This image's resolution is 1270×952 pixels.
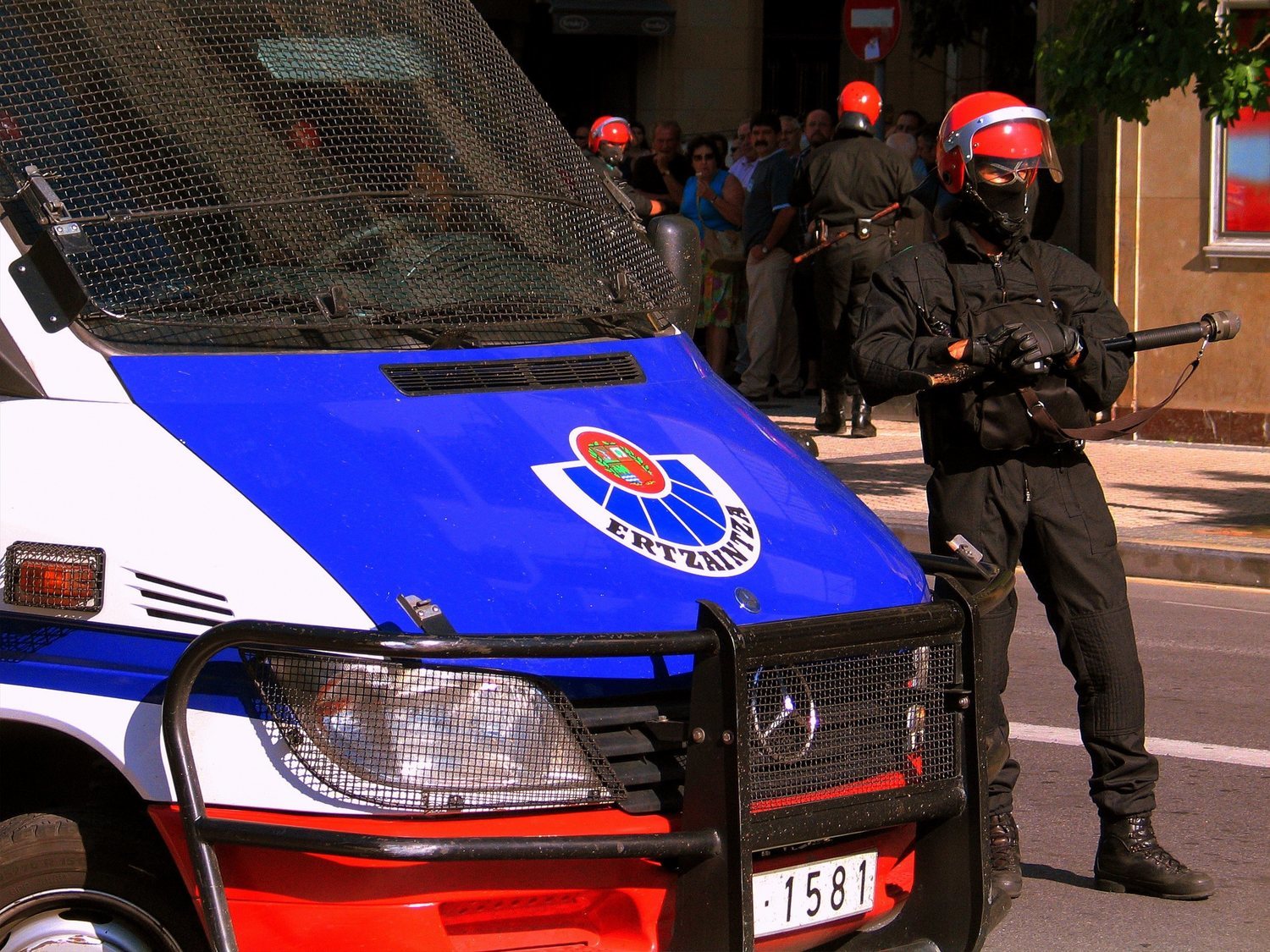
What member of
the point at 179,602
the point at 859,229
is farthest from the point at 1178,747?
the point at 859,229

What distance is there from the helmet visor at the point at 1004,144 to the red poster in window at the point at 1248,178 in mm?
8649

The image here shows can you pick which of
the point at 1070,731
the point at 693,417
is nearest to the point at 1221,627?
the point at 1070,731

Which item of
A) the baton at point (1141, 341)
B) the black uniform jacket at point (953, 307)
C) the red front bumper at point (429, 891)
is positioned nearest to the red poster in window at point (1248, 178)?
the baton at point (1141, 341)

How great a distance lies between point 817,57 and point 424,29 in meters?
20.2

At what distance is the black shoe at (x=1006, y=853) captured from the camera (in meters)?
4.73

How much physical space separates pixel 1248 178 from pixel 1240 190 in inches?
3.8

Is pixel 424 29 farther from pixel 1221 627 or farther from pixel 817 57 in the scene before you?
pixel 817 57

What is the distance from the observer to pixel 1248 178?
41.9ft

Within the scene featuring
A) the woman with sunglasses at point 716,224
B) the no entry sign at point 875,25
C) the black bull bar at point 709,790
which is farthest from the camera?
the woman with sunglasses at point 716,224

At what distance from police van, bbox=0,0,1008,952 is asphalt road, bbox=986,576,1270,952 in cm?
125

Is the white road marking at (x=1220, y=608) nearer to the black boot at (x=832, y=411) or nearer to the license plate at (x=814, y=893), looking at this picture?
the black boot at (x=832, y=411)

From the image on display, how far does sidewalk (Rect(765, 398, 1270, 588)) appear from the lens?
945 cm

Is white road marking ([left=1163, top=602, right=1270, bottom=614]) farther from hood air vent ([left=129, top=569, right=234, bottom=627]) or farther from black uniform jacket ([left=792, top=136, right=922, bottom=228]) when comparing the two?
hood air vent ([left=129, top=569, right=234, bottom=627])

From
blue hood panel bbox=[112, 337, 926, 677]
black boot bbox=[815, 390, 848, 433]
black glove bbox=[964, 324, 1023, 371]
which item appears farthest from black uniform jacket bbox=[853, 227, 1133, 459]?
black boot bbox=[815, 390, 848, 433]
